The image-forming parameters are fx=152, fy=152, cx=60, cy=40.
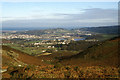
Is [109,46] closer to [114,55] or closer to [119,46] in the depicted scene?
[119,46]

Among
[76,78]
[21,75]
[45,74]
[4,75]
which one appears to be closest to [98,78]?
[76,78]

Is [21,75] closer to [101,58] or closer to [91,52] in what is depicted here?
[101,58]

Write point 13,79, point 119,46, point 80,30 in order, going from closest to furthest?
point 13,79, point 119,46, point 80,30

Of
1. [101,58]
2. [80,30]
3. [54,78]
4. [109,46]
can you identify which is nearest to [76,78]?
[54,78]

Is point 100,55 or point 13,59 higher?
point 13,59

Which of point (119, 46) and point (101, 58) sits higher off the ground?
point (119, 46)

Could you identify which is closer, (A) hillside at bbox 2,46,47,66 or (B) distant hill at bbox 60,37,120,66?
(A) hillside at bbox 2,46,47,66

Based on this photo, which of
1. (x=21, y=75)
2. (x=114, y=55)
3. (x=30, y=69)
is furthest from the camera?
(x=114, y=55)

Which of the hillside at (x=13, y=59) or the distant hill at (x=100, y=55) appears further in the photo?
the distant hill at (x=100, y=55)

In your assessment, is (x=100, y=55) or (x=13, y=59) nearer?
(x=13, y=59)

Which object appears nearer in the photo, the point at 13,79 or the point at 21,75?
the point at 13,79
